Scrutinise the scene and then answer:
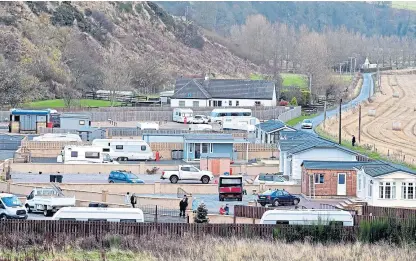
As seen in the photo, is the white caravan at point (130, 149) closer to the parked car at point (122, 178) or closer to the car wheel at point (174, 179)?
the car wheel at point (174, 179)

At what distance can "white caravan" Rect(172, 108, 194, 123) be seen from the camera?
→ 69.5 meters

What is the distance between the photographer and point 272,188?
3941 cm

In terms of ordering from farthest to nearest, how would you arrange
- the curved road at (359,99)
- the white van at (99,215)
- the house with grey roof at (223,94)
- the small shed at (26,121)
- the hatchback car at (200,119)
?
the house with grey roof at (223,94)
the curved road at (359,99)
the hatchback car at (200,119)
the small shed at (26,121)
the white van at (99,215)

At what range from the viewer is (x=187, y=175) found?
41.8 meters

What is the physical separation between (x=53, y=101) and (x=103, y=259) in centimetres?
5693

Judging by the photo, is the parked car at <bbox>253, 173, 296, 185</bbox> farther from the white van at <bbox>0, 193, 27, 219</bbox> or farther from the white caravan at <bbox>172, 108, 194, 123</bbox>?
the white caravan at <bbox>172, 108, 194, 123</bbox>

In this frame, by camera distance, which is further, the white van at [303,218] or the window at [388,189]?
the window at [388,189]

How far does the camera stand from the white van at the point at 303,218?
29.8 metres

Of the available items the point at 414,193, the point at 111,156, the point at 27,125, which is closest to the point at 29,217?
the point at 414,193

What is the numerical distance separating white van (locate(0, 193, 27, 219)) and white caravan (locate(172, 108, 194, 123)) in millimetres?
37051

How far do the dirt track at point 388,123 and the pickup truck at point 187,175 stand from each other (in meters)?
11.2

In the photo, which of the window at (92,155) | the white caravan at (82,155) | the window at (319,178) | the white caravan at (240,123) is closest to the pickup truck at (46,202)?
the window at (319,178)

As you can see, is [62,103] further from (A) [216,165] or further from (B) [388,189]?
(B) [388,189]

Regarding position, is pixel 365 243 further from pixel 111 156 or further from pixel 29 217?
pixel 111 156
